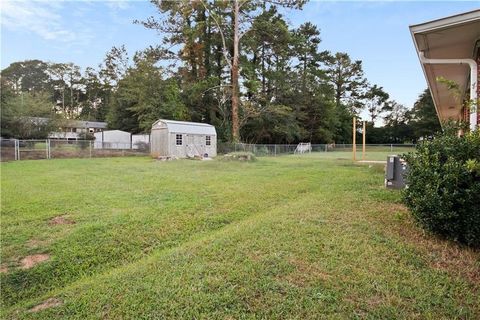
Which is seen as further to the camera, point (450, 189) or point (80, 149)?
point (80, 149)

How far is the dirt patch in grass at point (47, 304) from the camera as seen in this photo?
2520 millimetres

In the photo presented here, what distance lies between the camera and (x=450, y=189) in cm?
314

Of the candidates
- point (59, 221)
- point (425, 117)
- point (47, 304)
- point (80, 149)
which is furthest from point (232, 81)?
point (425, 117)

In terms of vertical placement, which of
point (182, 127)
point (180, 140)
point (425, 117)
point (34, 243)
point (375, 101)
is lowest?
point (34, 243)

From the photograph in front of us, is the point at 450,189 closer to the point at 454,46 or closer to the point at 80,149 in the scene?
the point at 454,46

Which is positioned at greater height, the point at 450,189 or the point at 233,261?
the point at 450,189

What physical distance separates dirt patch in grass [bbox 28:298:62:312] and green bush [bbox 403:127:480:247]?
3.78 m

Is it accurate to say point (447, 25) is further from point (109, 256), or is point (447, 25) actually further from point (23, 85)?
point (23, 85)

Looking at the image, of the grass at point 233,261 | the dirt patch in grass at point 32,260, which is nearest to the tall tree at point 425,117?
the grass at point 233,261

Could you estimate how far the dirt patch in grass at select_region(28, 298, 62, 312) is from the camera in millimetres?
2520

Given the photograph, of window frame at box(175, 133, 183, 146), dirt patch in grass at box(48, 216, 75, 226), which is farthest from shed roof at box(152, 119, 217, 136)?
dirt patch in grass at box(48, 216, 75, 226)

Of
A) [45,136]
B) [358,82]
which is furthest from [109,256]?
[358,82]

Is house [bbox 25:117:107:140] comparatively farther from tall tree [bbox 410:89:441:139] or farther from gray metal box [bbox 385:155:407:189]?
tall tree [bbox 410:89:441:139]

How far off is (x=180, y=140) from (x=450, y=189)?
17.1 meters
